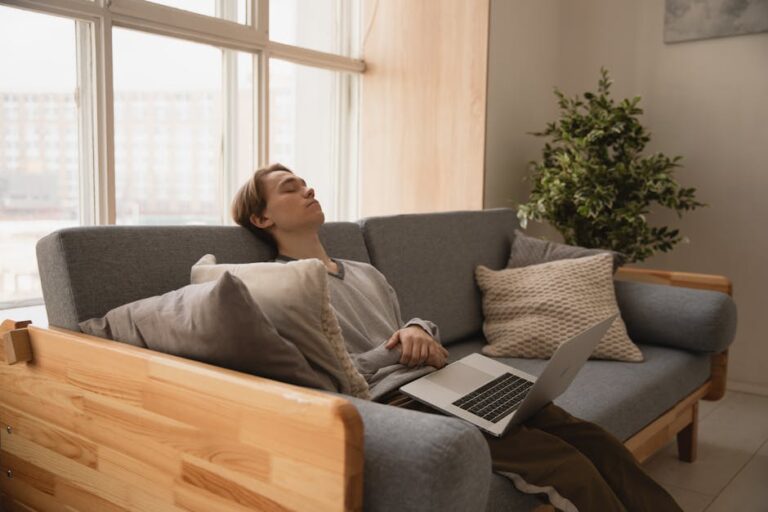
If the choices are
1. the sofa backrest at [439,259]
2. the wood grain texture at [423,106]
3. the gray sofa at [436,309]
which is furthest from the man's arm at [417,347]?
the wood grain texture at [423,106]

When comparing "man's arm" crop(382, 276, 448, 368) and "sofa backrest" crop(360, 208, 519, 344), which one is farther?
"sofa backrest" crop(360, 208, 519, 344)

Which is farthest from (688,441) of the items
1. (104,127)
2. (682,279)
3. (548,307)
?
(104,127)

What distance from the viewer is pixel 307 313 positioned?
1407 mm

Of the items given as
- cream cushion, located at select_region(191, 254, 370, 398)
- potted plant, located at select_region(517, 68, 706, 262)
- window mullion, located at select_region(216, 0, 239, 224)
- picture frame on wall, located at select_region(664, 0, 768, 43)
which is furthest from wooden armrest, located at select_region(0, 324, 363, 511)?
picture frame on wall, located at select_region(664, 0, 768, 43)

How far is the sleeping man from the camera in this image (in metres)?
1.47

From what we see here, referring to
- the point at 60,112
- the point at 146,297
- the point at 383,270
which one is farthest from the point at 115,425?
the point at 60,112

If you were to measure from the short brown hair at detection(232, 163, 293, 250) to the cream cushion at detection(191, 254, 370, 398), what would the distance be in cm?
50

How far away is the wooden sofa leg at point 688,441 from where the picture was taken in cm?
268

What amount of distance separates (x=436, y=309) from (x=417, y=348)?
0.77 m

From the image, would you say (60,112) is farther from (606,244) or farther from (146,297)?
(606,244)

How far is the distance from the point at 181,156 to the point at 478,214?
3.88ft

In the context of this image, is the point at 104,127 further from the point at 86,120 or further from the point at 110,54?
the point at 110,54

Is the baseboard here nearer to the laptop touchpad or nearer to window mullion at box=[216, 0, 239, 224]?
the laptop touchpad

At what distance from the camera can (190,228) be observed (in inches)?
71.6
